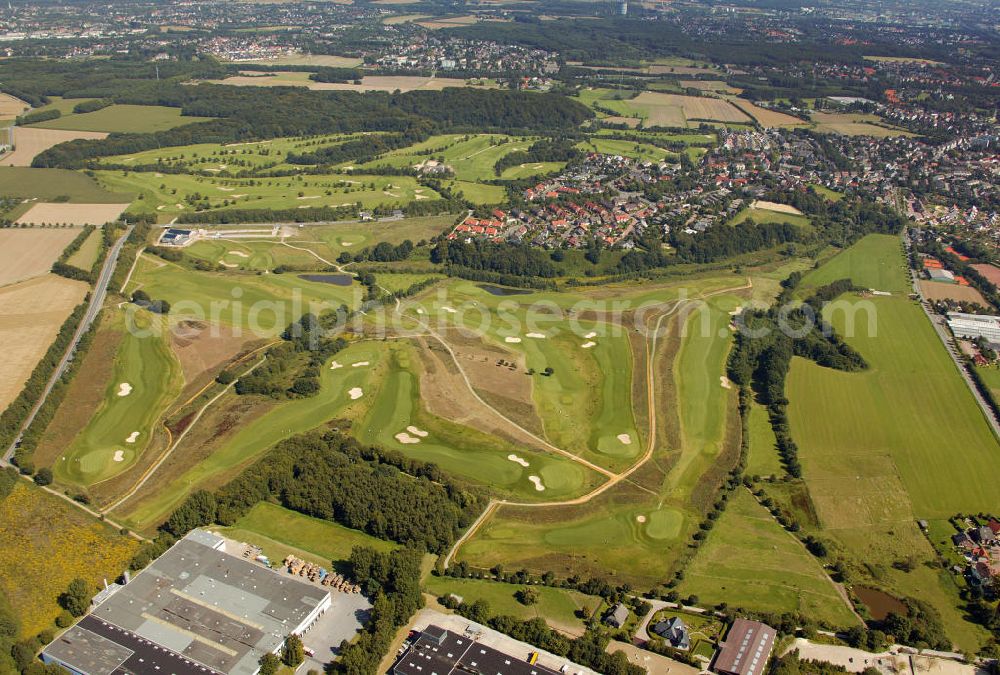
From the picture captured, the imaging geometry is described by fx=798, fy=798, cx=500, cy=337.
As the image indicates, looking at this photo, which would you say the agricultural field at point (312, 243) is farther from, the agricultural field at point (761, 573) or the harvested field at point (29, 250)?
the agricultural field at point (761, 573)

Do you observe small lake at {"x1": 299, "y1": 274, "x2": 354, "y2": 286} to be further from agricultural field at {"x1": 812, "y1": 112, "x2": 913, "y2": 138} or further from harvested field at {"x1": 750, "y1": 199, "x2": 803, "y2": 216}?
agricultural field at {"x1": 812, "y1": 112, "x2": 913, "y2": 138}

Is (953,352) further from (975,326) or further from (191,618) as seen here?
(191,618)

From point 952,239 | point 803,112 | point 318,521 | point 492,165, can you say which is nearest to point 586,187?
point 492,165

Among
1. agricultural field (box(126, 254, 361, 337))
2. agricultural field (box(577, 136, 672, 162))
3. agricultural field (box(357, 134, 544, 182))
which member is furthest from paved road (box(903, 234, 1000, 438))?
agricultural field (box(357, 134, 544, 182))

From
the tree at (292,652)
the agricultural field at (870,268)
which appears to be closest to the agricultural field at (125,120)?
the agricultural field at (870,268)

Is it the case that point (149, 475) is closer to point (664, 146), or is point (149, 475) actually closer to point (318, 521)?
point (318, 521)

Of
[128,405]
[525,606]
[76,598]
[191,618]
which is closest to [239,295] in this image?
[128,405]
